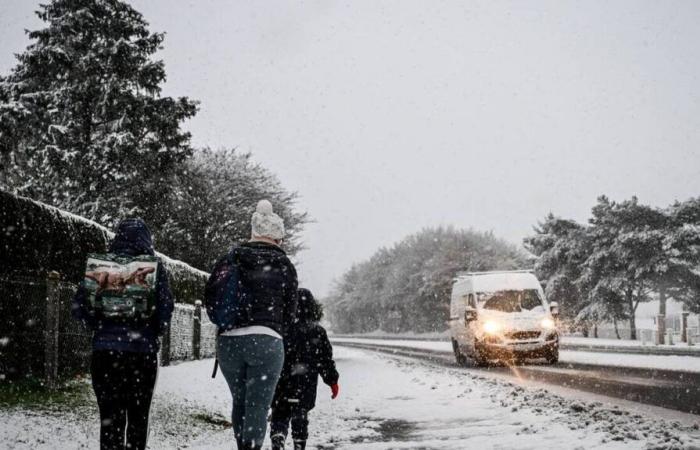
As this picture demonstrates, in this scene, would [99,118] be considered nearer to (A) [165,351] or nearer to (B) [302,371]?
(A) [165,351]

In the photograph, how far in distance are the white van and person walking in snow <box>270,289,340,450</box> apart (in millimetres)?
11973

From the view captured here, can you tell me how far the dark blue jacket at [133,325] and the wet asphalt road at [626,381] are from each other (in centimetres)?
678

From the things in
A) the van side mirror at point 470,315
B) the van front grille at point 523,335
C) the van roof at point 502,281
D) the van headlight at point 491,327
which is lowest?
the van front grille at point 523,335

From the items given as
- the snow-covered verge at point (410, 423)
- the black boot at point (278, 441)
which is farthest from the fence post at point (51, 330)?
the black boot at point (278, 441)

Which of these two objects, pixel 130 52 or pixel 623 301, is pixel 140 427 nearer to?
pixel 130 52

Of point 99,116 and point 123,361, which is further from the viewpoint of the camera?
point 99,116

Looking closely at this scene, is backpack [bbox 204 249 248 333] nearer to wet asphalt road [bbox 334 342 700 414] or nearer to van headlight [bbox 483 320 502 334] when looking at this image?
wet asphalt road [bbox 334 342 700 414]

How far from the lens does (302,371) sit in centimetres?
594

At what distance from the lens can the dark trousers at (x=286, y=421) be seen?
559 cm

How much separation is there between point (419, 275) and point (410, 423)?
73.5 m

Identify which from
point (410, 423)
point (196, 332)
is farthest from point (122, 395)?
point (196, 332)

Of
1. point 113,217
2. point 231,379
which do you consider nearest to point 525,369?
point 231,379

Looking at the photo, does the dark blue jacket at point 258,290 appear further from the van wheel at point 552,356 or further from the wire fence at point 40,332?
the van wheel at point 552,356

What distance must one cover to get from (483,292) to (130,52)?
1880cm
